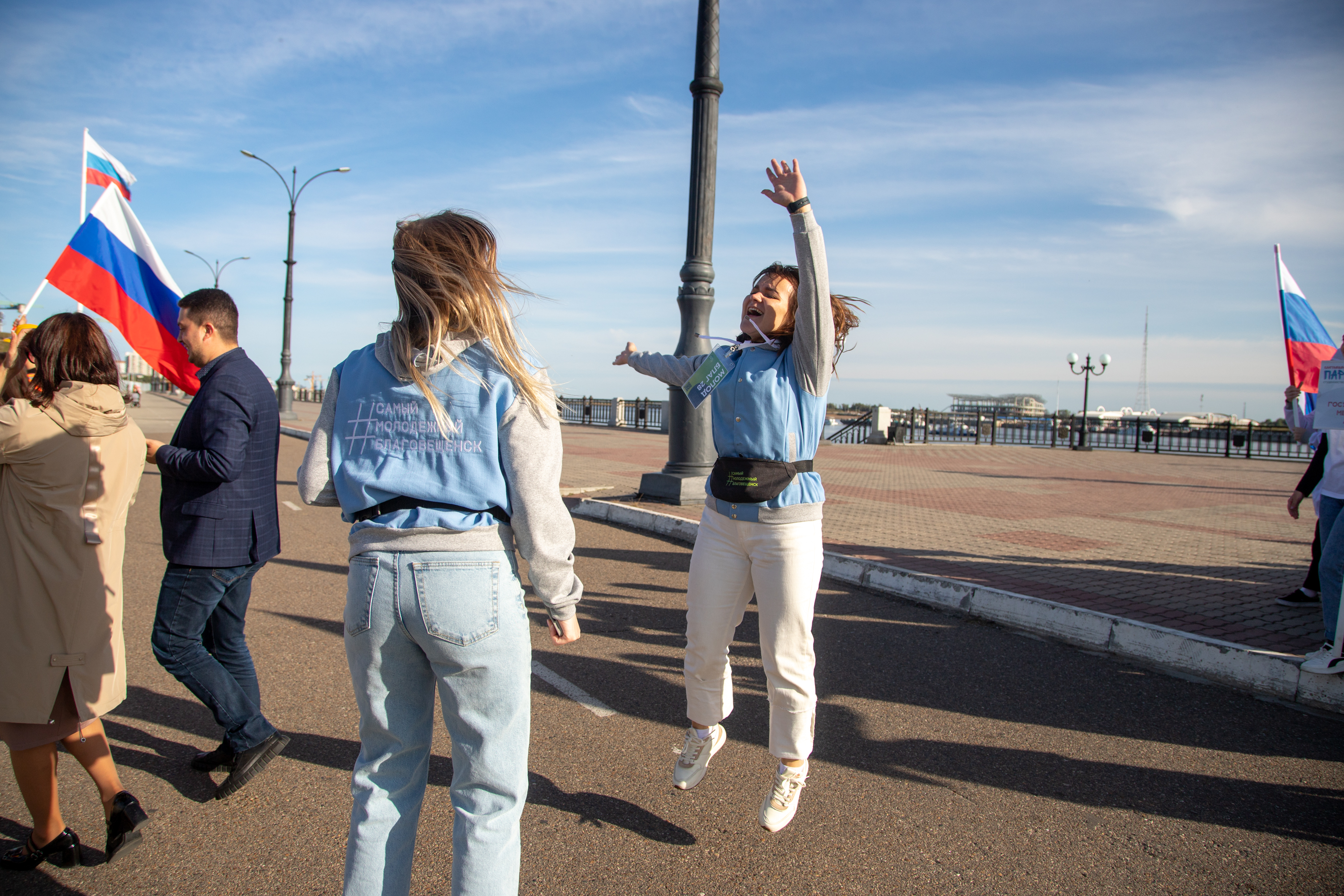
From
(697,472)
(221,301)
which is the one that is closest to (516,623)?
(221,301)

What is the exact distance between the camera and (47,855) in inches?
99.7

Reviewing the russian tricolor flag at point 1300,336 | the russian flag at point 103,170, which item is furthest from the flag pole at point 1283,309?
the russian flag at point 103,170

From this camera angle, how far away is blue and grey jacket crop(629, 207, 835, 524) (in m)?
2.78

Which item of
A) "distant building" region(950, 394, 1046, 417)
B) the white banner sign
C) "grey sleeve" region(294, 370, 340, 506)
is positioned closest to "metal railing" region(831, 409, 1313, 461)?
"distant building" region(950, 394, 1046, 417)

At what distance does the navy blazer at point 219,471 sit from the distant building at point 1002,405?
27956 mm

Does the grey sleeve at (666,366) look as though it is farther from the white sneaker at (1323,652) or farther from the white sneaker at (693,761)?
the white sneaker at (1323,652)

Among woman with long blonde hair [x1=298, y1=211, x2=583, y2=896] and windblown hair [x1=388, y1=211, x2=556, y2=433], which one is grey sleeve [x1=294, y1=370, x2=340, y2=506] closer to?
woman with long blonde hair [x1=298, y1=211, x2=583, y2=896]

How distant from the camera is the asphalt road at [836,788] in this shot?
2568 millimetres

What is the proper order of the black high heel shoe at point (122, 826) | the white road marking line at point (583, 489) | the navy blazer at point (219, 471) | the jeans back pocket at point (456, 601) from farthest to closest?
the white road marking line at point (583, 489) → the navy blazer at point (219, 471) → the black high heel shoe at point (122, 826) → the jeans back pocket at point (456, 601)

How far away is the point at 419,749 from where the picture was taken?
1932 mm

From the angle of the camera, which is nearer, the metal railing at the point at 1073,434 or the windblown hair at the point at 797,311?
the windblown hair at the point at 797,311

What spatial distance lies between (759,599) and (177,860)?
6.69ft

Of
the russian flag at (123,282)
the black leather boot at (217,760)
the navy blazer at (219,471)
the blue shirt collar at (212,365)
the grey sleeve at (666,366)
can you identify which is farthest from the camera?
the russian flag at (123,282)

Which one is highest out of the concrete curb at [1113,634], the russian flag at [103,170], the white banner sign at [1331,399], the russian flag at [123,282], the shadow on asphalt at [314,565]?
the russian flag at [103,170]
